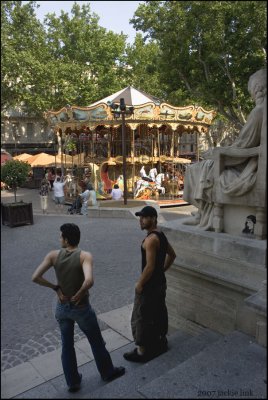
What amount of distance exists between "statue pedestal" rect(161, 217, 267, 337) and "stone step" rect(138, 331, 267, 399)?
1.62 ft

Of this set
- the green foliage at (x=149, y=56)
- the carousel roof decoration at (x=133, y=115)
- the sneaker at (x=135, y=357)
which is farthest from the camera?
the carousel roof decoration at (x=133, y=115)

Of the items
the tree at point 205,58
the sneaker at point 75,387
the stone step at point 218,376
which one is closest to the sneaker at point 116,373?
the sneaker at point 75,387

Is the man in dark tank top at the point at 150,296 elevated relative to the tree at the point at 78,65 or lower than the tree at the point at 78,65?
lower

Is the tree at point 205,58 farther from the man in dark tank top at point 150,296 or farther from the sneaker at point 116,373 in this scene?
the sneaker at point 116,373

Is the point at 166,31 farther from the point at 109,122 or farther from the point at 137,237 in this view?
the point at 137,237

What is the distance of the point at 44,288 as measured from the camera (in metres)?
5.64

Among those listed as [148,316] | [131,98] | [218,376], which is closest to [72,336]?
[148,316]

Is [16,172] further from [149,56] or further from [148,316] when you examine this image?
[149,56]

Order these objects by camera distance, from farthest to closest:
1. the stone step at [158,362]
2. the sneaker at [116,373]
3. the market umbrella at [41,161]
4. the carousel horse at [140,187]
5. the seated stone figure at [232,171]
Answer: the market umbrella at [41,161]
the carousel horse at [140,187]
the seated stone figure at [232,171]
the sneaker at [116,373]
the stone step at [158,362]

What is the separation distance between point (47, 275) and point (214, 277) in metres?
3.67

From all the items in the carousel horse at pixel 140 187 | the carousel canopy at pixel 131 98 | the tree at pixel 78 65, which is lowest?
the carousel horse at pixel 140 187

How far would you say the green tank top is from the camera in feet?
9.61

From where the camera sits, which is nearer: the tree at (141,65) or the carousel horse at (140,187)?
the carousel horse at (140,187)

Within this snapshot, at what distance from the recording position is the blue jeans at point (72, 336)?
118 inches
